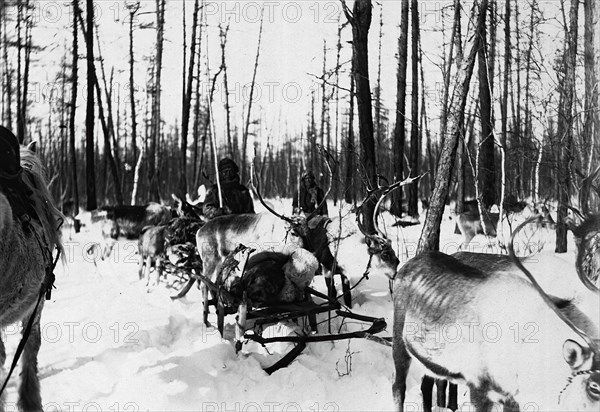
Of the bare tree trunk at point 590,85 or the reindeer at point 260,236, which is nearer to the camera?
the bare tree trunk at point 590,85

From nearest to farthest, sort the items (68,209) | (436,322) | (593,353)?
(593,353)
(436,322)
(68,209)

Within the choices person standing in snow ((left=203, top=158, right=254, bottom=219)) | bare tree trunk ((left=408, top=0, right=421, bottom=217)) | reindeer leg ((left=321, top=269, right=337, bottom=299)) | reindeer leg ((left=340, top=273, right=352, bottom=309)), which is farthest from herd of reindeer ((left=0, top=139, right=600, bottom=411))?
bare tree trunk ((left=408, top=0, right=421, bottom=217))

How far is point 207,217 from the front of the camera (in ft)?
23.3

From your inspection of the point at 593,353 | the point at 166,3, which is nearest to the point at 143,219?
the point at 166,3

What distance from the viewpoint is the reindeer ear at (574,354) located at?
69.6 inches

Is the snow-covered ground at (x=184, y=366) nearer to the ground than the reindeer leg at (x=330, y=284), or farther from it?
nearer to the ground

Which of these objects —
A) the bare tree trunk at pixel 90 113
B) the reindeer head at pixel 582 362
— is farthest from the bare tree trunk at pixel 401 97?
the reindeer head at pixel 582 362

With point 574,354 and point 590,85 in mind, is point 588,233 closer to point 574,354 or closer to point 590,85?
point 574,354

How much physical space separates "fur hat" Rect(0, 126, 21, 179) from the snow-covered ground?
1.75 meters

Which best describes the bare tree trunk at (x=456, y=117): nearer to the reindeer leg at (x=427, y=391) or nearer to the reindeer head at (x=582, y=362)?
the reindeer leg at (x=427, y=391)

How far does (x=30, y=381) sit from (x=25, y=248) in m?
1.19

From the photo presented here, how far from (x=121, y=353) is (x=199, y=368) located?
0.81 meters

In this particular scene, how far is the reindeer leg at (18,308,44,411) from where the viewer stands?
330 cm

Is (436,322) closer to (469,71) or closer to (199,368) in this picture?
(199,368)
